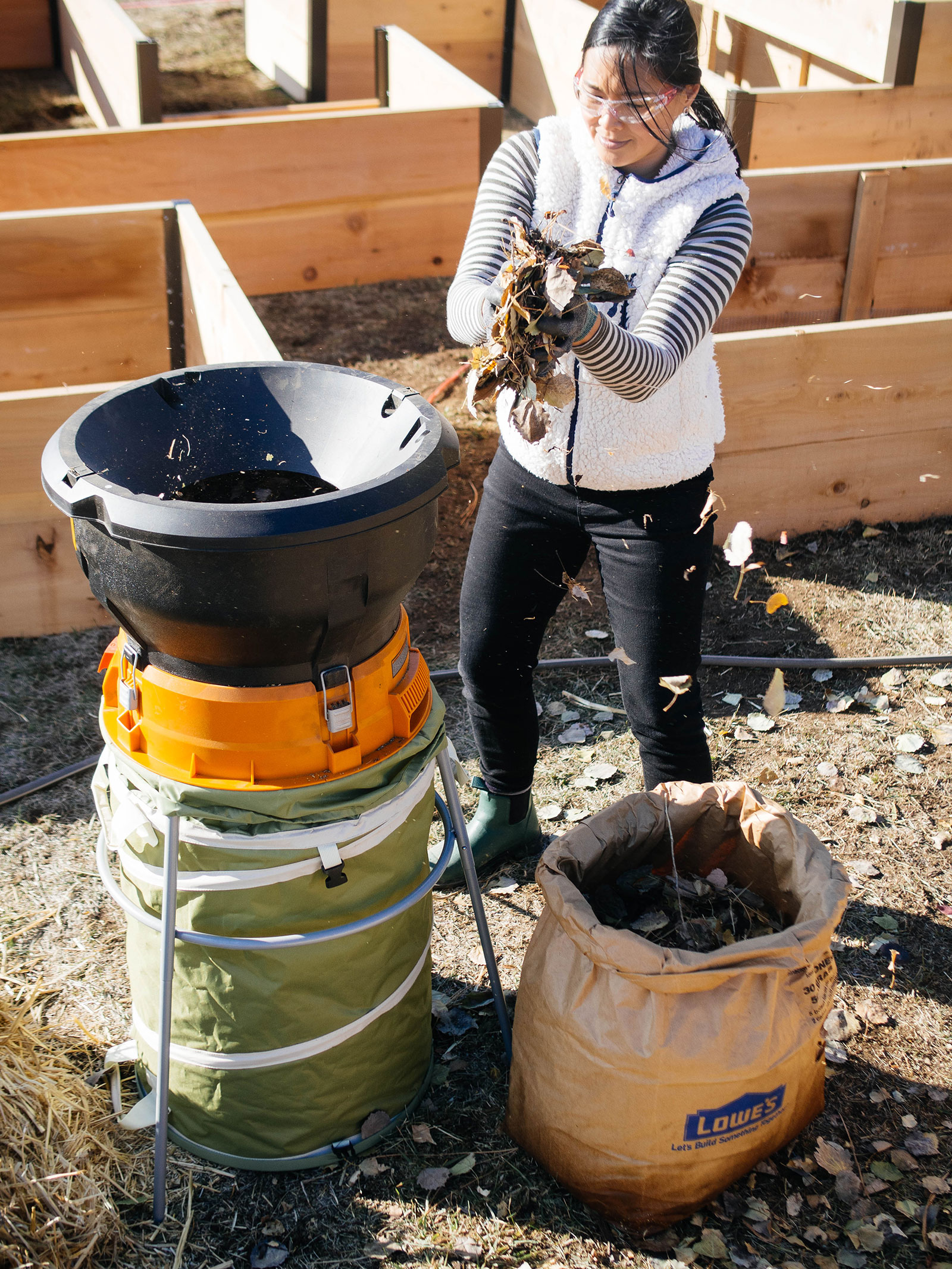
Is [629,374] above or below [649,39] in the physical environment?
below

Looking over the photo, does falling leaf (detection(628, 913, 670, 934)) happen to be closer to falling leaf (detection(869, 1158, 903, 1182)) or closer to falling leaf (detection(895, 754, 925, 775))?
falling leaf (detection(869, 1158, 903, 1182))

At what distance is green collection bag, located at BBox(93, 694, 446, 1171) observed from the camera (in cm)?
180

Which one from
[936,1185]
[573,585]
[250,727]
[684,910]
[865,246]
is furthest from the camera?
[865,246]

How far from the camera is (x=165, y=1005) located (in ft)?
6.19

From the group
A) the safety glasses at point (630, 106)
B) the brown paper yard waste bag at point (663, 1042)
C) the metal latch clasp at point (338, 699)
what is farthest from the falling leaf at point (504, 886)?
the safety glasses at point (630, 106)

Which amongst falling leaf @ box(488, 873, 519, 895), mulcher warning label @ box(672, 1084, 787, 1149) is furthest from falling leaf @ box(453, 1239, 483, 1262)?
A: falling leaf @ box(488, 873, 519, 895)

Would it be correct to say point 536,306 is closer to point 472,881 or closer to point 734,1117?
point 472,881

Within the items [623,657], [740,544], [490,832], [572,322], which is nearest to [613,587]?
[623,657]

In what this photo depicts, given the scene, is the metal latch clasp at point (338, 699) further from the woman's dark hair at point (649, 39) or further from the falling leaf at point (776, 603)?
the falling leaf at point (776, 603)

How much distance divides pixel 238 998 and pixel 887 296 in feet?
14.7

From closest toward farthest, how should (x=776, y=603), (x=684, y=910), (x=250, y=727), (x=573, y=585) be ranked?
1. (x=250, y=727)
2. (x=684, y=910)
3. (x=573, y=585)
4. (x=776, y=603)

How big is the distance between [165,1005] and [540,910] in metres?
1.16

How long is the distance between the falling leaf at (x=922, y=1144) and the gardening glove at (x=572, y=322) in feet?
5.65

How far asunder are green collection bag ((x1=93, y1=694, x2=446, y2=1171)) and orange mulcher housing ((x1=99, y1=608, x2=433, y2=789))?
0.03 metres
